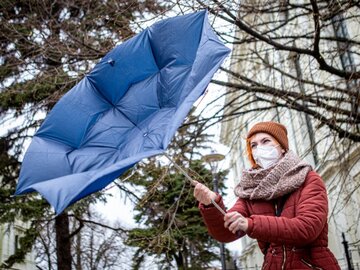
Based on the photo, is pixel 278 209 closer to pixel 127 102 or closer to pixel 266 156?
pixel 266 156

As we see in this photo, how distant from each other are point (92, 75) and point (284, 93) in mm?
5503

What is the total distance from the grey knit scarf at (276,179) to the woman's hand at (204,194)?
0.23 meters

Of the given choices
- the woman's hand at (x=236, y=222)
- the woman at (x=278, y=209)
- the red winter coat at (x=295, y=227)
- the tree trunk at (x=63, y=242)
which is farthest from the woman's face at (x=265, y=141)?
the tree trunk at (x=63, y=242)

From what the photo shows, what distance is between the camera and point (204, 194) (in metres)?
2.65

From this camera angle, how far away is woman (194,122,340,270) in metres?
2.39

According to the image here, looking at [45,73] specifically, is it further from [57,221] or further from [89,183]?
[89,183]

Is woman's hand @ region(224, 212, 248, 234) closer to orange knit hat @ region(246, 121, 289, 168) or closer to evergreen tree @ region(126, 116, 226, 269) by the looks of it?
orange knit hat @ region(246, 121, 289, 168)

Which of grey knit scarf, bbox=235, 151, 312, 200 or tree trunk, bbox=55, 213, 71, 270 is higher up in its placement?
tree trunk, bbox=55, 213, 71, 270

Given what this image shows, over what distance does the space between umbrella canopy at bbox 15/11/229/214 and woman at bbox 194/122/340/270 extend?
0.51 meters

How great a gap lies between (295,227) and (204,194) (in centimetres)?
53

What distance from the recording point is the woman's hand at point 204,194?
264cm

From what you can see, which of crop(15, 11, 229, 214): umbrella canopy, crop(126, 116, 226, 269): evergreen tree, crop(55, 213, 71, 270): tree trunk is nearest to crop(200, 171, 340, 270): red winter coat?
crop(15, 11, 229, 214): umbrella canopy

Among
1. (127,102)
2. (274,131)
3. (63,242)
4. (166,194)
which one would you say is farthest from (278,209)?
(63,242)

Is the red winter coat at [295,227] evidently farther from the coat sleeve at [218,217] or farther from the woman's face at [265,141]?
the woman's face at [265,141]
